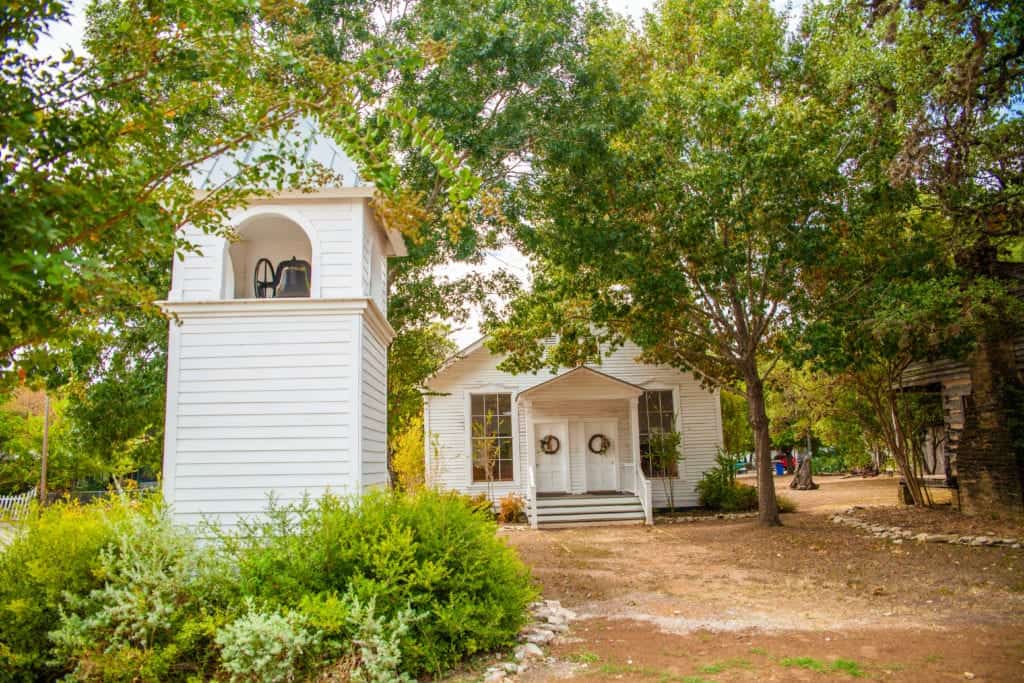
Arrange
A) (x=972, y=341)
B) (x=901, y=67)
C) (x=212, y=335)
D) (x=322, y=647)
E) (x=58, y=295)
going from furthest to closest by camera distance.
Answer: (x=972, y=341) < (x=901, y=67) < (x=212, y=335) < (x=322, y=647) < (x=58, y=295)

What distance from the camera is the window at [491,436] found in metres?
18.4

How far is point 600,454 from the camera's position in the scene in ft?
59.8

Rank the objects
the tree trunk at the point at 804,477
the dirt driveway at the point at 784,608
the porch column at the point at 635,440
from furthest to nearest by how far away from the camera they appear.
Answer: the tree trunk at the point at 804,477, the porch column at the point at 635,440, the dirt driveway at the point at 784,608

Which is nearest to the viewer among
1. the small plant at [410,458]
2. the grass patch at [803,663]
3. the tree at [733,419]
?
the grass patch at [803,663]

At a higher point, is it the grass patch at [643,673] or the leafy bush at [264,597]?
the leafy bush at [264,597]

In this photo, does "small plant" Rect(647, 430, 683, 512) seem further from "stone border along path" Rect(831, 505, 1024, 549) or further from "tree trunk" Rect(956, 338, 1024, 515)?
"tree trunk" Rect(956, 338, 1024, 515)

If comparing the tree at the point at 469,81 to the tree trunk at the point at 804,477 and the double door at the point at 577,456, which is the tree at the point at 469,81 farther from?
the tree trunk at the point at 804,477

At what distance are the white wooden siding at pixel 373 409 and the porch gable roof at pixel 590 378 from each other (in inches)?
334

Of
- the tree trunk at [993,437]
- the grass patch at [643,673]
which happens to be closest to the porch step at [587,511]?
the tree trunk at [993,437]

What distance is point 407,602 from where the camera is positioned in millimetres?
5184

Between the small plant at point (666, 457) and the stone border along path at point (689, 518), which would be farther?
the small plant at point (666, 457)

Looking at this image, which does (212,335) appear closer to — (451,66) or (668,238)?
(451,66)

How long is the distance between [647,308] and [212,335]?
7.78m

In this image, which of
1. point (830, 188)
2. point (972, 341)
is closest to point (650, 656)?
point (830, 188)
